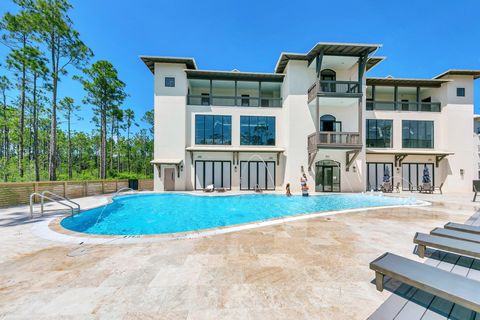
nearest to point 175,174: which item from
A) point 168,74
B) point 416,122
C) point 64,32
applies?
point 168,74

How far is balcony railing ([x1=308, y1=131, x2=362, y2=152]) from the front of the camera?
13016 millimetres

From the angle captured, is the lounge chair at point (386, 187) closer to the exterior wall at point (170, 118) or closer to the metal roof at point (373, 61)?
the metal roof at point (373, 61)

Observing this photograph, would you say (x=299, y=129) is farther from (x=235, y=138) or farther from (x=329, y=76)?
(x=235, y=138)

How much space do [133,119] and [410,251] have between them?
→ 115 feet

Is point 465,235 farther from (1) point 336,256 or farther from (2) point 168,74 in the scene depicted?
(2) point 168,74

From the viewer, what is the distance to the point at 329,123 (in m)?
15.3

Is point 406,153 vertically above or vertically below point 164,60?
below

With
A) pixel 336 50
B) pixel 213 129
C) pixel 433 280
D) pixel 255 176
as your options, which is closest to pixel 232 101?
pixel 213 129

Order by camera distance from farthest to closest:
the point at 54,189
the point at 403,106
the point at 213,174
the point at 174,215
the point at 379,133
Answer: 1. the point at 403,106
2. the point at 379,133
3. the point at 213,174
4. the point at 54,189
5. the point at 174,215

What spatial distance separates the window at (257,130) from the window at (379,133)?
8246 mm

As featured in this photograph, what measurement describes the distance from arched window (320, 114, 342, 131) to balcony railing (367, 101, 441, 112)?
11.8ft

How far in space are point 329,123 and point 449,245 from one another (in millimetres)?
13541

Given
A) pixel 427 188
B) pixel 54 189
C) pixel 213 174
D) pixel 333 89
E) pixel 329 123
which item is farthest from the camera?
pixel 213 174

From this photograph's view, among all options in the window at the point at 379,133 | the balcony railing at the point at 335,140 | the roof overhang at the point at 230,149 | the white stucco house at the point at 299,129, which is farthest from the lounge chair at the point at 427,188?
the roof overhang at the point at 230,149
